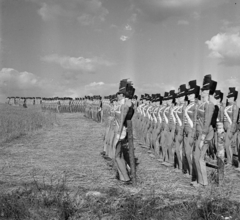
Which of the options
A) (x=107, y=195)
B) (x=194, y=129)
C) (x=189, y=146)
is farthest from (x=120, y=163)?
(x=194, y=129)

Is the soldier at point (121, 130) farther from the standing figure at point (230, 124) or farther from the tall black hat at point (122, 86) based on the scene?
the standing figure at point (230, 124)

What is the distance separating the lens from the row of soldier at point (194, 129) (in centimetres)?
753

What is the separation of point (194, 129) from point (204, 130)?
0.45 metres

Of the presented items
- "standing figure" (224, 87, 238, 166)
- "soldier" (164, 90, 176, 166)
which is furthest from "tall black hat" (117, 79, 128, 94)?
"standing figure" (224, 87, 238, 166)

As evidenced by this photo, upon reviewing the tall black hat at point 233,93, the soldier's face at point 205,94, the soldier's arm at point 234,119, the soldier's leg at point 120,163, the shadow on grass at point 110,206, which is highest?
the tall black hat at point 233,93

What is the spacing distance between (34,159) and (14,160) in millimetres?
675

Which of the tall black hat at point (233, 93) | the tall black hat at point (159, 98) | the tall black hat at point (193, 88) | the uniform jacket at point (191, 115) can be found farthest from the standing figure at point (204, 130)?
the tall black hat at point (159, 98)

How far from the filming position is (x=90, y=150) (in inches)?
551

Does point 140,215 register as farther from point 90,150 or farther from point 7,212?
point 90,150

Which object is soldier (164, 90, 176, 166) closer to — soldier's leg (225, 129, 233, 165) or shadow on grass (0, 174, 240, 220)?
soldier's leg (225, 129, 233, 165)

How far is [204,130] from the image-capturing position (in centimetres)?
742

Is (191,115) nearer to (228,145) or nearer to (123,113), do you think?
(123,113)

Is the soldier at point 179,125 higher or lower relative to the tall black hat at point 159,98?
lower

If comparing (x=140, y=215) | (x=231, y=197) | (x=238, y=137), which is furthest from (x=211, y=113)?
(x=238, y=137)
